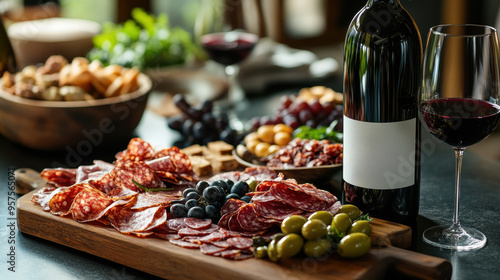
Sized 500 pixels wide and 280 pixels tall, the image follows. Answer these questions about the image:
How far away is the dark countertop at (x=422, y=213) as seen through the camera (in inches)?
39.3

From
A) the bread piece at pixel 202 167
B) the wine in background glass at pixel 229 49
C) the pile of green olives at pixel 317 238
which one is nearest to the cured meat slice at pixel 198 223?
the pile of green olives at pixel 317 238

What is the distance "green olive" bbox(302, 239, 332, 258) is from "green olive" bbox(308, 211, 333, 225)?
57 millimetres

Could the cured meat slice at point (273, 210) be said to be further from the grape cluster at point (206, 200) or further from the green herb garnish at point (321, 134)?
the green herb garnish at point (321, 134)

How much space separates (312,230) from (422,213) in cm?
38

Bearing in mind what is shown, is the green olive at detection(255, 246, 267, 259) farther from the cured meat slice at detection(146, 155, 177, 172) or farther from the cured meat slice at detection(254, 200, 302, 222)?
the cured meat slice at detection(146, 155, 177, 172)

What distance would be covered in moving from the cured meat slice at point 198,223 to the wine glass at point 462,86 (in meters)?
0.40

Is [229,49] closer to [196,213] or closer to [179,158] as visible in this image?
[179,158]

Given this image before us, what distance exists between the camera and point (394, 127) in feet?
3.39

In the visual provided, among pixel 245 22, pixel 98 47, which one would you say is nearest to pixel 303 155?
pixel 98 47

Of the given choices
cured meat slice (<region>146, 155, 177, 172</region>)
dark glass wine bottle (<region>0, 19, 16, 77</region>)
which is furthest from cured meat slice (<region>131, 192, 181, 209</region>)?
dark glass wine bottle (<region>0, 19, 16, 77</region>)

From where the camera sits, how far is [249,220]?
1015 millimetres

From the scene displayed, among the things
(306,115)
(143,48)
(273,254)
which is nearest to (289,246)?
(273,254)

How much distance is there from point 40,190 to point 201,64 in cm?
108

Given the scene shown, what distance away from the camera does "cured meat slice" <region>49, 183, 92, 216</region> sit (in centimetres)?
113
